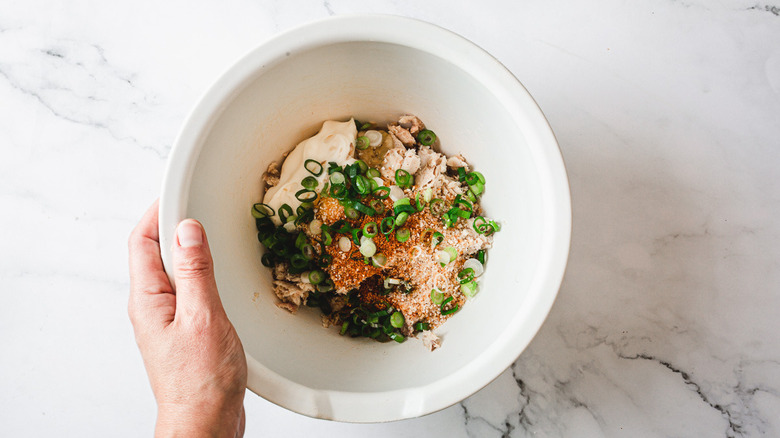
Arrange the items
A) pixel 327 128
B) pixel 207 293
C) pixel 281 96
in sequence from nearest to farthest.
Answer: pixel 207 293, pixel 281 96, pixel 327 128

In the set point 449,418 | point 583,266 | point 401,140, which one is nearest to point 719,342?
point 583,266

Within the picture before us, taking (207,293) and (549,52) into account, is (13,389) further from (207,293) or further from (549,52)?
(549,52)

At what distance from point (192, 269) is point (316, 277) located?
302 mm

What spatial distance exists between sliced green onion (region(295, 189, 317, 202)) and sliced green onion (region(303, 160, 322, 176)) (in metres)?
0.04

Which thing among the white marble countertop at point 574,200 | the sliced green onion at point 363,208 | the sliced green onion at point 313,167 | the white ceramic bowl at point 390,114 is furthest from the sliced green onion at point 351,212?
the white marble countertop at point 574,200

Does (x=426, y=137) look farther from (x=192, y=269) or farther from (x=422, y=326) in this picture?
(x=192, y=269)

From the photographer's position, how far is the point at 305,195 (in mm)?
1163

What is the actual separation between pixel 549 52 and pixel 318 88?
Answer: 643mm

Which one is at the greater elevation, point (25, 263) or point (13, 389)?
point (25, 263)

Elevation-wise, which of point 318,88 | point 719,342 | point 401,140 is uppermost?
point 318,88

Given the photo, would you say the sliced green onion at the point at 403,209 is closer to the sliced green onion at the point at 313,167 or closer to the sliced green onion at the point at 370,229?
the sliced green onion at the point at 370,229

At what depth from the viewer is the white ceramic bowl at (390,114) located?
3.12ft

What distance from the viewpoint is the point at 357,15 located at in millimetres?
969

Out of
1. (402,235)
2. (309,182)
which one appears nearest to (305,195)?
(309,182)
